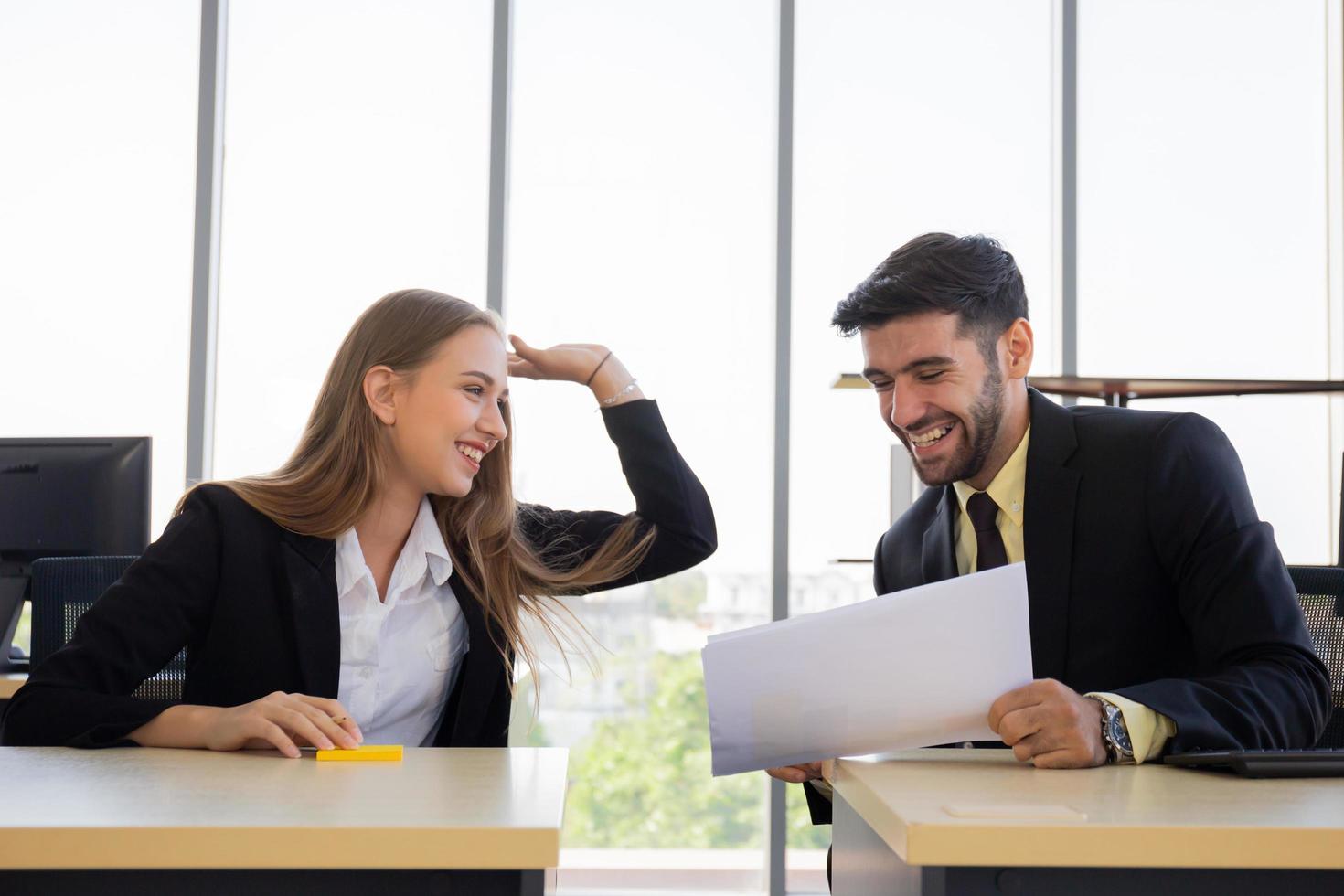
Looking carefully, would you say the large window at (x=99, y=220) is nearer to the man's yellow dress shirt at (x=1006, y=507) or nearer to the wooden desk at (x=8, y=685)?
the wooden desk at (x=8, y=685)

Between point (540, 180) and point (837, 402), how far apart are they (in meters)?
1.14

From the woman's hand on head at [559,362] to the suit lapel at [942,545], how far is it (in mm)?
638

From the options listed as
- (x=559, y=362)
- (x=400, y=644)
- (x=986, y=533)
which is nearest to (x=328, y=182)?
(x=559, y=362)

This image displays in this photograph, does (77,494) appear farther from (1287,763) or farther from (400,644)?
(1287,763)

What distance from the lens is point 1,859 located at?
0.80 meters

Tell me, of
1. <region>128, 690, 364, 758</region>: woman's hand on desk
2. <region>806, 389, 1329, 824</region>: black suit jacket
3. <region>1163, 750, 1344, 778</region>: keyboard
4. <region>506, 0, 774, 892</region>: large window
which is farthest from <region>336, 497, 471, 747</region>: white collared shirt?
<region>506, 0, 774, 892</region>: large window

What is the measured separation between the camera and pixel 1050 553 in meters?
1.56

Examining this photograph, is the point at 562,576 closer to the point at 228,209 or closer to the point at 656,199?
the point at 656,199

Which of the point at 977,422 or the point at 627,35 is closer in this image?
the point at 977,422

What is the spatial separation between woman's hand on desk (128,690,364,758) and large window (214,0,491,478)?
244 cm

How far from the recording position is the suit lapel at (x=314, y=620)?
158 cm

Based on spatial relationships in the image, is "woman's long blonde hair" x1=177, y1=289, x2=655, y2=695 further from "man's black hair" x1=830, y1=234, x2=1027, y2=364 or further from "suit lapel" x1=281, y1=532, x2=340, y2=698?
"man's black hair" x1=830, y1=234, x2=1027, y2=364

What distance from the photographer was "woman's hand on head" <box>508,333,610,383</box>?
204 centimetres

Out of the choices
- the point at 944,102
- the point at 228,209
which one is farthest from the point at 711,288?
the point at 228,209
